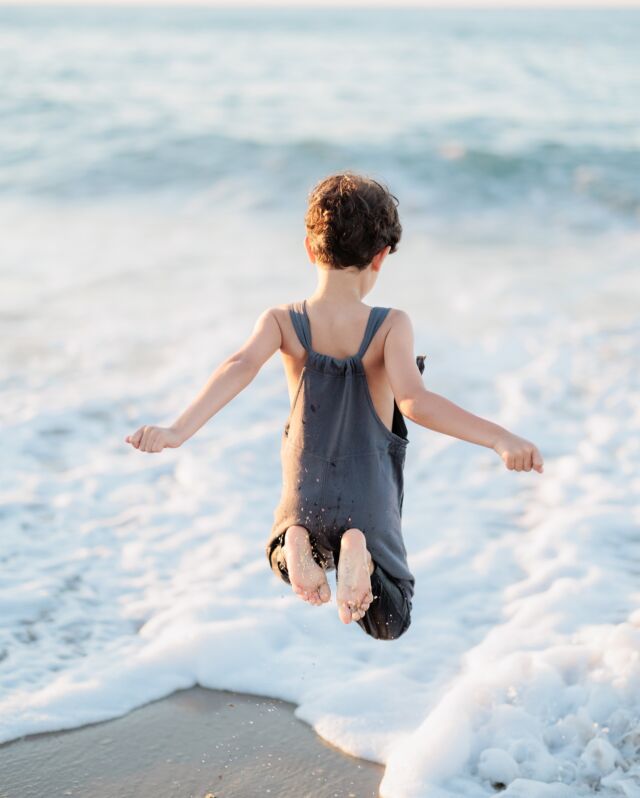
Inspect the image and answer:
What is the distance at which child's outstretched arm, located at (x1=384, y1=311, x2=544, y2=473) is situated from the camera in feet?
8.84

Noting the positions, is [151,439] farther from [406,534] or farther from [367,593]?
[406,534]

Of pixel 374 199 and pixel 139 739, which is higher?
pixel 374 199

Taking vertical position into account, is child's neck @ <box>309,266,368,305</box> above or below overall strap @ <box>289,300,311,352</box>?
above

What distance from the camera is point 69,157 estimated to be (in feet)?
51.5

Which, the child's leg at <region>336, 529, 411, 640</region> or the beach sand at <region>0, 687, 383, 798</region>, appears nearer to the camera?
the child's leg at <region>336, 529, 411, 640</region>

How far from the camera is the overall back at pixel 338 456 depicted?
312 cm

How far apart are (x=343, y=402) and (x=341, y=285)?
13.6 inches

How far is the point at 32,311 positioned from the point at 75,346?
3.48 feet

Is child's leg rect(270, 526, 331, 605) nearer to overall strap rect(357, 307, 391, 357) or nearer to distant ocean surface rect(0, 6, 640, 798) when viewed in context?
overall strap rect(357, 307, 391, 357)

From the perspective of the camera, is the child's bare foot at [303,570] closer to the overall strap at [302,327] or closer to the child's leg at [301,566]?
the child's leg at [301,566]

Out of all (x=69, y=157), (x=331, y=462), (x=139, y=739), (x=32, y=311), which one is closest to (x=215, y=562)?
(x=139, y=739)

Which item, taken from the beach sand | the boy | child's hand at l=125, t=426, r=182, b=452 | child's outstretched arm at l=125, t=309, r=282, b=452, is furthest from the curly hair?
the beach sand

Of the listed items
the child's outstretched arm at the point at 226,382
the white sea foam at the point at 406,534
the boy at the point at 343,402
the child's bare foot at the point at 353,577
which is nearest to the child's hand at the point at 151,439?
the child's outstretched arm at the point at 226,382

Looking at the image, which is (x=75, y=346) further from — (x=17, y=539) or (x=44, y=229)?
(x=44, y=229)
